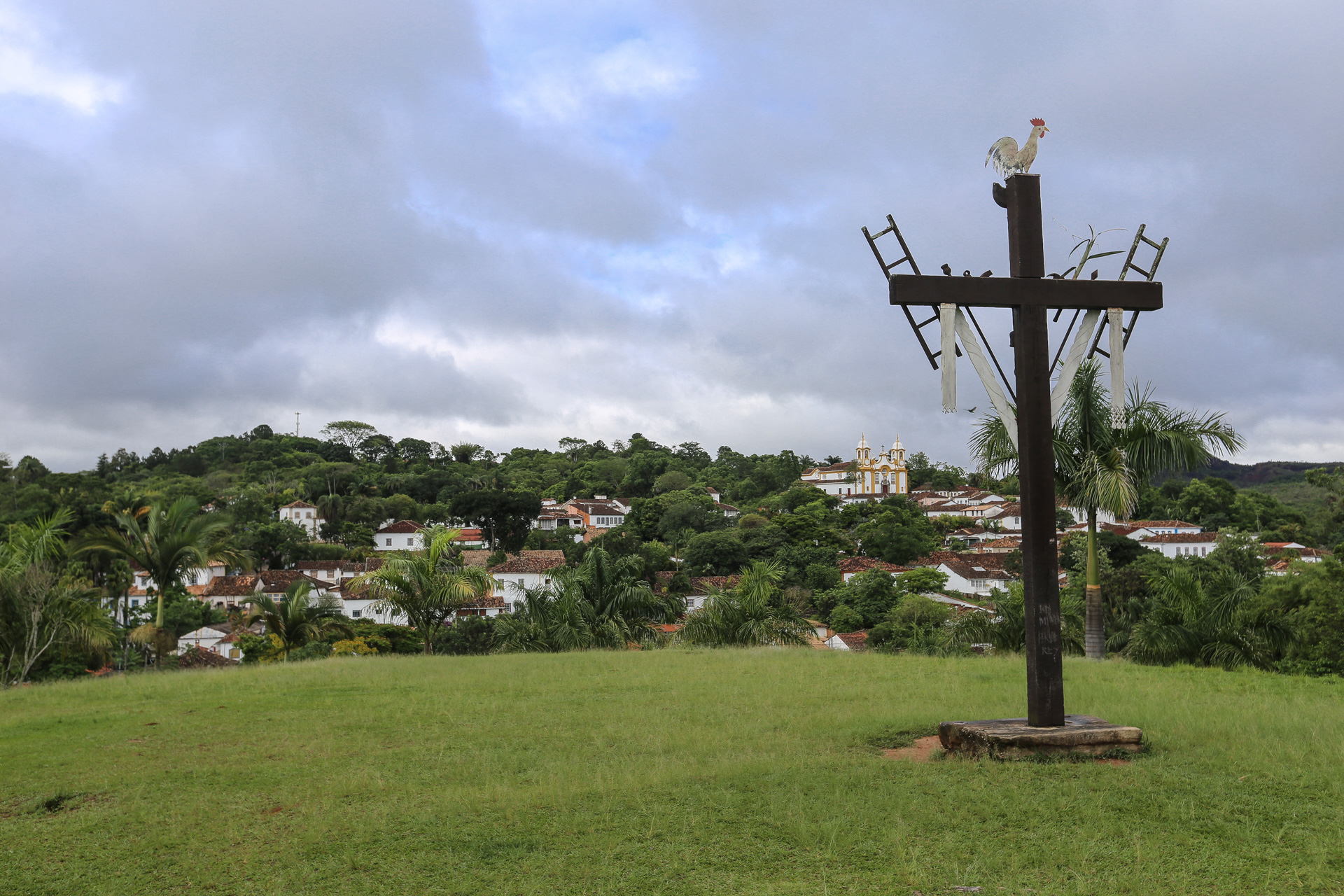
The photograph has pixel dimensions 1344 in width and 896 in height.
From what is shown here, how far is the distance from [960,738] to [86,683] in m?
12.4

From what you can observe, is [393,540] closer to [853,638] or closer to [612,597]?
[853,638]

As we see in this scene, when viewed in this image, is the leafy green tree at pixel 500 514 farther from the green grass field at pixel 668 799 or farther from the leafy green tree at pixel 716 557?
the green grass field at pixel 668 799

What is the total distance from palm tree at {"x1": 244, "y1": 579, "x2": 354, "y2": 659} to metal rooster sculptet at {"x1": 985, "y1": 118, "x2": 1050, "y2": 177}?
17.7 meters

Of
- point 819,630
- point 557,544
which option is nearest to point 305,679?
point 819,630

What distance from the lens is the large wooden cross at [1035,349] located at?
21.8ft

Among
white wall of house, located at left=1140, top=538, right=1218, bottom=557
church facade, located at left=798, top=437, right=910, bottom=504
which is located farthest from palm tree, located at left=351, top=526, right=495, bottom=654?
church facade, located at left=798, top=437, right=910, bottom=504

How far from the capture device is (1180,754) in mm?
6230

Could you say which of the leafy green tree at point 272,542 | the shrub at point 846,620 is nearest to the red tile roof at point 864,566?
the shrub at point 846,620

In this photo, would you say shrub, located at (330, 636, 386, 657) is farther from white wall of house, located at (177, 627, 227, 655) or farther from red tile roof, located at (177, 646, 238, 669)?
white wall of house, located at (177, 627, 227, 655)

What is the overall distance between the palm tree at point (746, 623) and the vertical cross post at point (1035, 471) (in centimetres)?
1097

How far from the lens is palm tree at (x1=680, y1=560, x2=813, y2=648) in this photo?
17.8 metres

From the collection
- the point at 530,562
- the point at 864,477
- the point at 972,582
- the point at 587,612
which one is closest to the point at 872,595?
the point at 972,582

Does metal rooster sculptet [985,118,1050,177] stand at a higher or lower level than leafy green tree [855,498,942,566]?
higher

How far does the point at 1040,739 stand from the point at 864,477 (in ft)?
365
